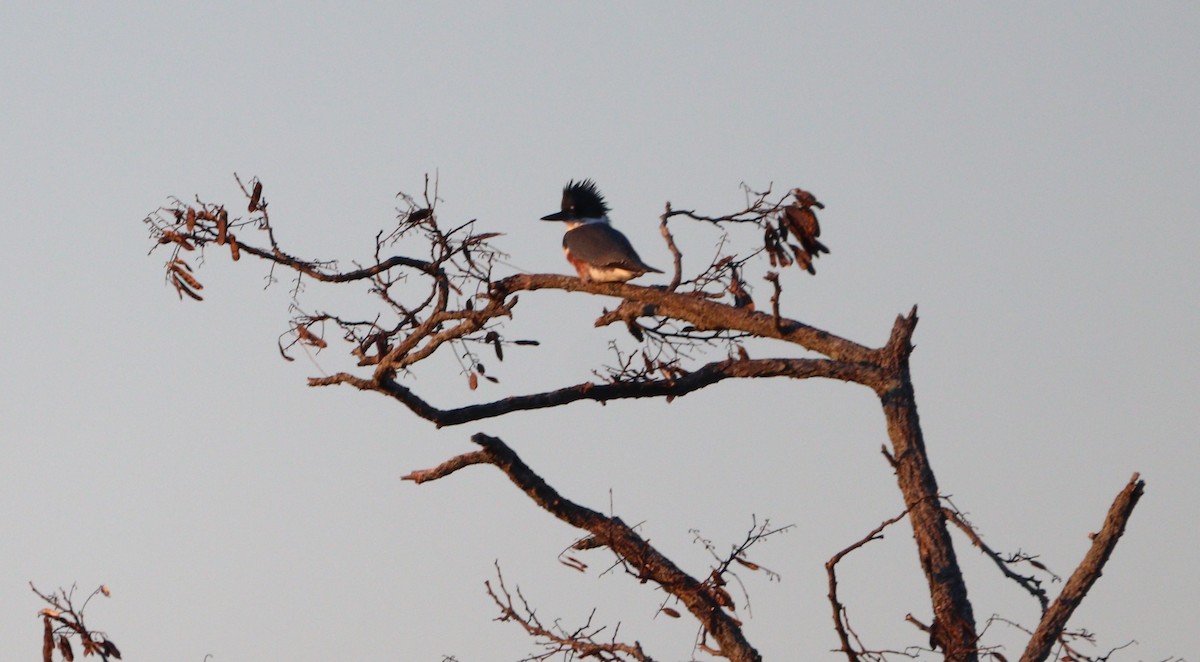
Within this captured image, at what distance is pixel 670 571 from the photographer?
7.32m

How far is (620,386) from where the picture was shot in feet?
24.0

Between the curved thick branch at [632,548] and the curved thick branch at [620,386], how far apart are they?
141 mm

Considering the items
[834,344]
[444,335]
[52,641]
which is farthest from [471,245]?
[52,641]

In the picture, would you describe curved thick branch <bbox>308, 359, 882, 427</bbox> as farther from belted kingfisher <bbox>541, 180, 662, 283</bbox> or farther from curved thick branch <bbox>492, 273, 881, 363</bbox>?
belted kingfisher <bbox>541, 180, 662, 283</bbox>

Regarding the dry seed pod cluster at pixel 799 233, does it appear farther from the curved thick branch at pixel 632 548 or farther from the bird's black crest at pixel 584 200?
the bird's black crest at pixel 584 200

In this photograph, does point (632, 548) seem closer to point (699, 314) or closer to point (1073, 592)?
point (699, 314)

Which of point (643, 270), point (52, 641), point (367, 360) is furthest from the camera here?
→ point (643, 270)

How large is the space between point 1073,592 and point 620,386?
6.74ft

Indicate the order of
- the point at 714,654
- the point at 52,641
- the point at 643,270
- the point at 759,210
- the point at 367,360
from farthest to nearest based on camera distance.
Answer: the point at 643,270, the point at 367,360, the point at 714,654, the point at 759,210, the point at 52,641

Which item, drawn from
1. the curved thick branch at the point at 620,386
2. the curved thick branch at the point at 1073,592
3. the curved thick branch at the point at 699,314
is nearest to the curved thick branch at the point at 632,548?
the curved thick branch at the point at 620,386

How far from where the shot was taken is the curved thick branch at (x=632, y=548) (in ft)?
23.5

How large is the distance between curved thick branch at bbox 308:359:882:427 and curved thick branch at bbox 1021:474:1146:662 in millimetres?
1130

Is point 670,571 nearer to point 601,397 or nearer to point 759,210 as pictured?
point 601,397

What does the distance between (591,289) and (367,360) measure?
1074mm
